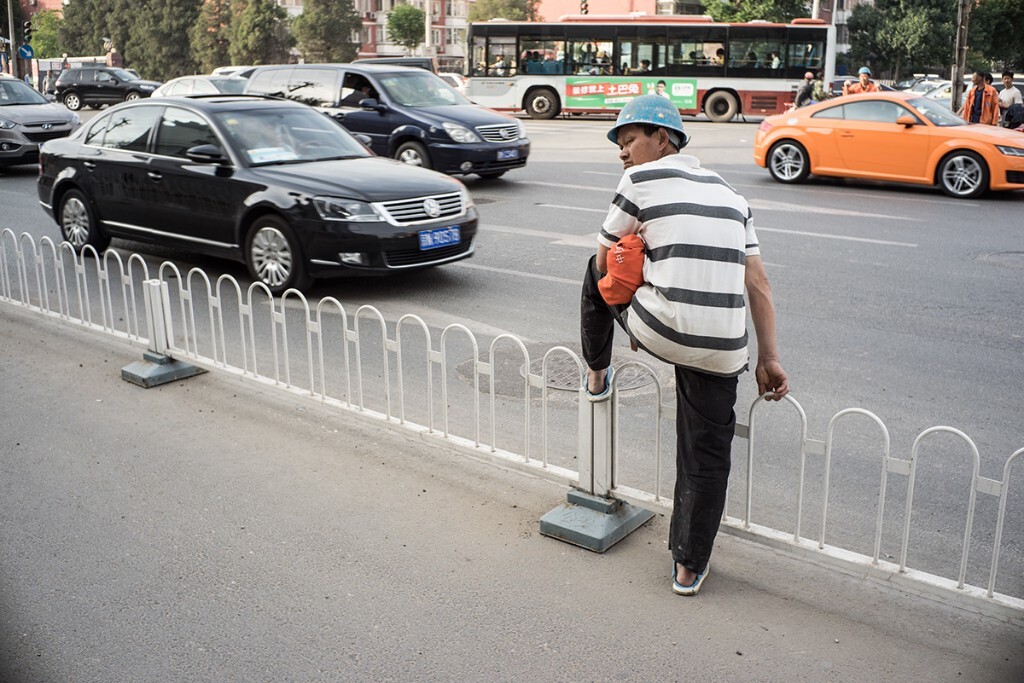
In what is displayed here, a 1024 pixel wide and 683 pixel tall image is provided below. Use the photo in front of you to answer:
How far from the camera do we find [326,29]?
69.6 meters

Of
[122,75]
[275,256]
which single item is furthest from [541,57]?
[275,256]

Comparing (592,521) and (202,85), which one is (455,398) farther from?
(202,85)

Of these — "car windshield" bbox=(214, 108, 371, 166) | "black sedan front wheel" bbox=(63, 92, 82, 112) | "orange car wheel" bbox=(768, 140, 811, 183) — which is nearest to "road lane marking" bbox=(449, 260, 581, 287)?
"car windshield" bbox=(214, 108, 371, 166)

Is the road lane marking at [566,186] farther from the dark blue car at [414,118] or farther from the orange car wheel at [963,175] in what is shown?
the orange car wheel at [963,175]

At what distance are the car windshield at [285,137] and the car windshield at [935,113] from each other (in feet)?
28.7

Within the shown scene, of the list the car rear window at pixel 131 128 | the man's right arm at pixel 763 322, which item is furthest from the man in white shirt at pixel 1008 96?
the man's right arm at pixel 763 322

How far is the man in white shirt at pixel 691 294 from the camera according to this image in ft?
11.1

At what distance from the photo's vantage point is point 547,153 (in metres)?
20.9

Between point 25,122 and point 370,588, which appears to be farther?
point 25,122

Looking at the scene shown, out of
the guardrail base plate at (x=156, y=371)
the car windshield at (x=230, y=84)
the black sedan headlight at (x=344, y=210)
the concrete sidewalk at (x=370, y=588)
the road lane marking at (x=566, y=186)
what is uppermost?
the car windshield at (x=230, y=84)

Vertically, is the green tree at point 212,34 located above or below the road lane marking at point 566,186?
above

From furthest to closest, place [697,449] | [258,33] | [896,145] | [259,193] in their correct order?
[258,33]
[896,145]
[259,193]
[697,449]

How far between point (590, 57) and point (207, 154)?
23.7 m

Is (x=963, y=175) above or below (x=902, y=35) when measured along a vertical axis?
below
